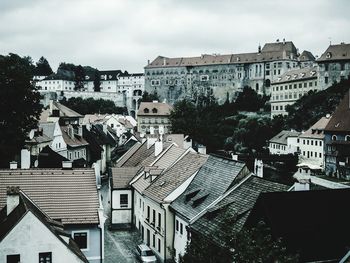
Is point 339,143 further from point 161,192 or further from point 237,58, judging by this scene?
point 237,58

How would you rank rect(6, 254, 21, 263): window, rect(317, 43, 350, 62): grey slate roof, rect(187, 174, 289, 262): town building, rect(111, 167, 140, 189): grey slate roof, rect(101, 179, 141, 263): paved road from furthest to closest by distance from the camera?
rect(317, 43, 350, 62): grey slate roof
rect(111, 167, 140, 189): grey slate roof
rect(101, 179, 141, 263): paved road
rect(187, 174, 289, 262): town building
rect(6, 254, 21, 263): window

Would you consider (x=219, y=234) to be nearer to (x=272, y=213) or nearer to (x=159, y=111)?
(x=272, y=213)

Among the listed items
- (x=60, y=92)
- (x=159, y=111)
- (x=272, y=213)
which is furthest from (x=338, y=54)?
(x=272, y=213)

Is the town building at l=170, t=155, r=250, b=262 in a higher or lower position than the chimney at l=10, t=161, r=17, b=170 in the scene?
lower

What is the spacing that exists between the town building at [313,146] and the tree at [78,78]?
108461mm

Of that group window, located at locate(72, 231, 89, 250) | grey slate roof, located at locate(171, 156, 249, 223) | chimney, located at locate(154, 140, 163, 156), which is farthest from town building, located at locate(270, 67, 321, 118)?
window, located at locate(72, 231, 89, 250)

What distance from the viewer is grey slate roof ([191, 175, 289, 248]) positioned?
73.5 feet

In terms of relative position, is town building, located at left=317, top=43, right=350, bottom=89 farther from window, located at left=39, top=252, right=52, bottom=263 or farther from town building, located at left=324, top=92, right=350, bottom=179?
window, located at left=39, top=252, right=52, bottom=263

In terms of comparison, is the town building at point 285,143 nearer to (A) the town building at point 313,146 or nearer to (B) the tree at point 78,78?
(A) the town building at point 313,146

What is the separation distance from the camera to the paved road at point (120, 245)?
93.2 feet

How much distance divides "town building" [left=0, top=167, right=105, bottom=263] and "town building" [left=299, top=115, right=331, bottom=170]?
205 ft

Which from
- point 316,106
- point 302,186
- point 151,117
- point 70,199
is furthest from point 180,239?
point 151,117

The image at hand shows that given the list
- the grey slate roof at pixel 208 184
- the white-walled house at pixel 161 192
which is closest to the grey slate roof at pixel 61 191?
the grey slate roof at pixel 208 184

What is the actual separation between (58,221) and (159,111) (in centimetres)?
9384
